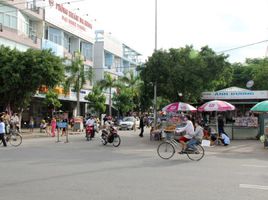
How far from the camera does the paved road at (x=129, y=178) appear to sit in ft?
29.1

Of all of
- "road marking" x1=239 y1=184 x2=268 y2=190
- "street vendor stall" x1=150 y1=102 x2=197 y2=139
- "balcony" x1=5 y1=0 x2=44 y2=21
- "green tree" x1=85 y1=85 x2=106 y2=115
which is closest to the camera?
"road marking" x1=239 y1=184 x2=268 y2=190

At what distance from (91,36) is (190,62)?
30.4 meters

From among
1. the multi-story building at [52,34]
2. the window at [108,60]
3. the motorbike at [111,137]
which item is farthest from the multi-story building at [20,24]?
the window at [108,60]

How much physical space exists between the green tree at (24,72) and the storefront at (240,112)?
12.6m

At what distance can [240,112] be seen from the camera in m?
36.1

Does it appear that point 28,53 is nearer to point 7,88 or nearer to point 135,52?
point 7,88

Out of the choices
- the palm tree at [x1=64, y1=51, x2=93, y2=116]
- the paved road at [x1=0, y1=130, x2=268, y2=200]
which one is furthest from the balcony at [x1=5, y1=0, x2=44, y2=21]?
the paved road at [x1=0, y1=130, x2=268, y2=200]

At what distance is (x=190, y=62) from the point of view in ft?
99.9

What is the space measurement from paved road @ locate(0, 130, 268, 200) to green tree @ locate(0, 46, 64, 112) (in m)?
16.0

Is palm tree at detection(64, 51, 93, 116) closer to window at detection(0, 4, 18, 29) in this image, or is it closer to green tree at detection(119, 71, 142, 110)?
window at detection(0, 4, 18, 29)

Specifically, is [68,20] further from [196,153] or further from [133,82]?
[196,153]

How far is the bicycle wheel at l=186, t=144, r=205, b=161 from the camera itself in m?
15.9

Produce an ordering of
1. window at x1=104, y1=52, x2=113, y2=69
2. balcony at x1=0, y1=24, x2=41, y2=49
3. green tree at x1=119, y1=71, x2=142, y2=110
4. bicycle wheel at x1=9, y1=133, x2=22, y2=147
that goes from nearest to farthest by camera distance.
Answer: bicycle wheel at x1=9, y1=133, x2=22, y2=147 < balcony at x1=0, y1=24, x2=41, y2=49 < green tree at x1=119, y1=71, x2=142, y2=110 < window at x1=104, y1=52, x2=113, y2=69

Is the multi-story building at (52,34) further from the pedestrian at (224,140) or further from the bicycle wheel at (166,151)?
the bicycle wheel at (166,151)
